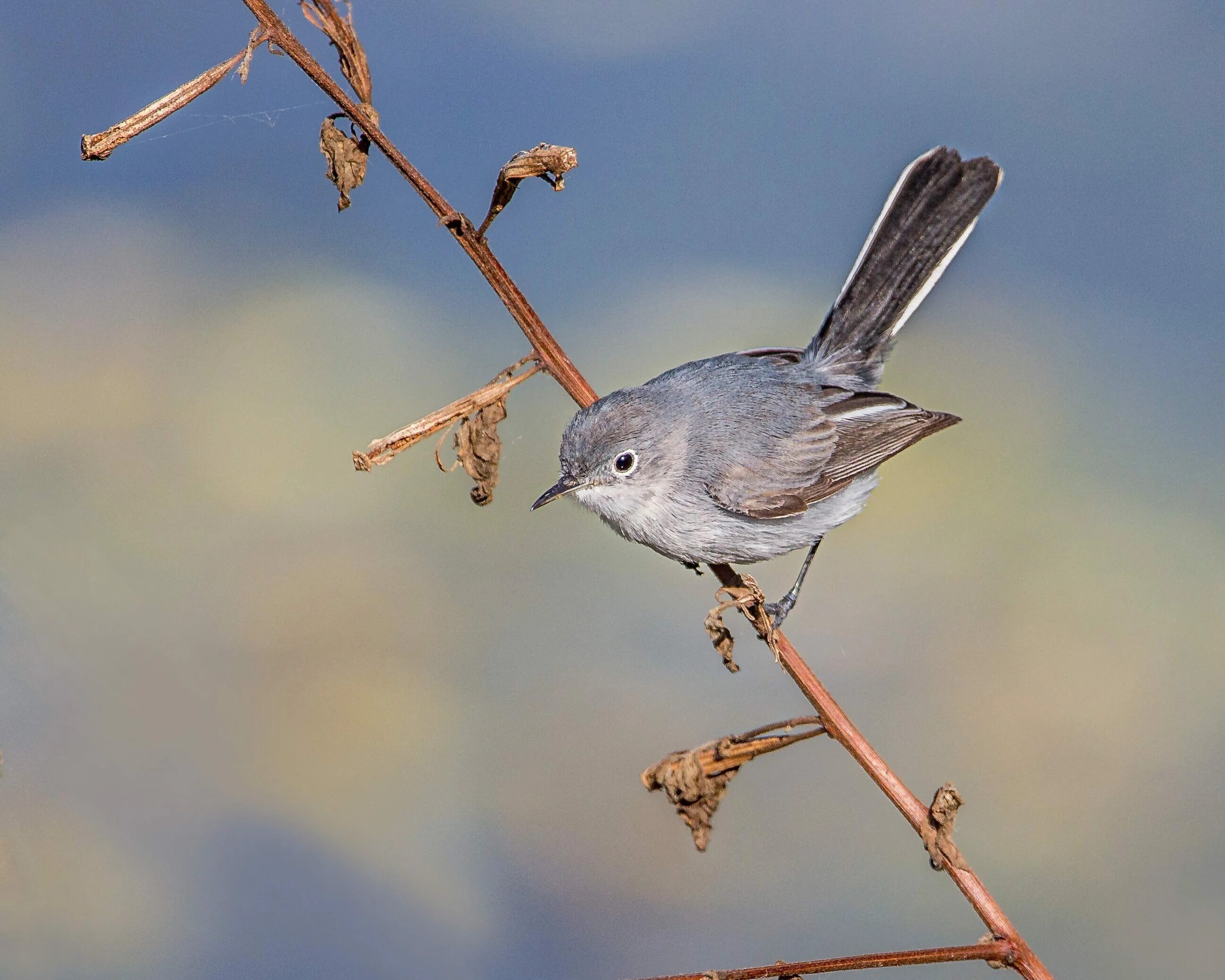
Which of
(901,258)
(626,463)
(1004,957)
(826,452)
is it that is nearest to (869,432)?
(826,452)

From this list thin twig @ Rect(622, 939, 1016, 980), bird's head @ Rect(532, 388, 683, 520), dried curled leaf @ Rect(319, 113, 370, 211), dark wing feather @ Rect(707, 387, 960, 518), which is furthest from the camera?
dark wing feather @ Rect(707, 387, 960, 518)

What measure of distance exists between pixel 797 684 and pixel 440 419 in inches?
17.7

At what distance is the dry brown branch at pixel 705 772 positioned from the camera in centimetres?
100

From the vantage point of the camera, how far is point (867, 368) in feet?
5.00

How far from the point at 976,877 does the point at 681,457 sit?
66cm

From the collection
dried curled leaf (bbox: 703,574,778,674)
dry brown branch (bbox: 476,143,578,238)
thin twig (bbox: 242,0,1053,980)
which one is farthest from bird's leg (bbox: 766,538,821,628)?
dry brown branch (bbox: 476,143,578,238)

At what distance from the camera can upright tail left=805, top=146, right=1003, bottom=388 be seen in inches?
55.6

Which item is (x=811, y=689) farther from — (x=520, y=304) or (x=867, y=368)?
(x=867, y=368)

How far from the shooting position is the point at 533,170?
85cm

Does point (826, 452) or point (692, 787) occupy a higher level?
point (826, 452)

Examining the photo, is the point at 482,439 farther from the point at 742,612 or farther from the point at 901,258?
the point at 901,258

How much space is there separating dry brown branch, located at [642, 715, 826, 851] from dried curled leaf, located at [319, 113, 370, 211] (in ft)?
2.11

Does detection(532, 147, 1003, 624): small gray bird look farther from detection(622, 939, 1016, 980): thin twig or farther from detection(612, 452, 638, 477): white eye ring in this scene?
detection(622, 939, 1016, 980): thin twig

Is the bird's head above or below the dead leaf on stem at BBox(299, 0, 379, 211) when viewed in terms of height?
below
